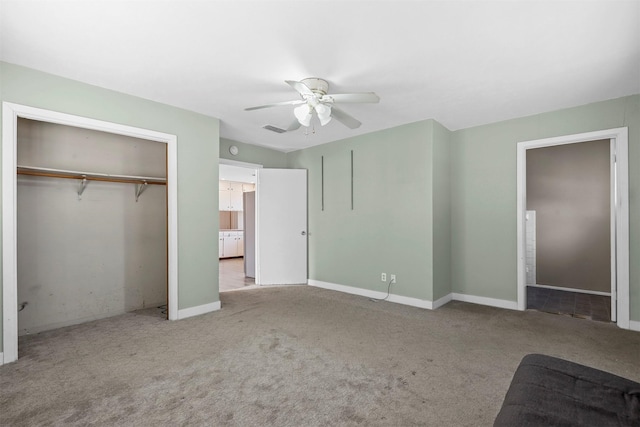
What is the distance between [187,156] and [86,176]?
42.7 inches

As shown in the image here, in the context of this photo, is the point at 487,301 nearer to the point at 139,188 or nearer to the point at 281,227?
the point at 281,227

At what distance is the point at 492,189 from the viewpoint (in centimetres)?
430

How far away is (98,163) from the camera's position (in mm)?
3775

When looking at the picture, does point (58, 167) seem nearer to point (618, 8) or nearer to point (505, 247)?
point (618, 8)

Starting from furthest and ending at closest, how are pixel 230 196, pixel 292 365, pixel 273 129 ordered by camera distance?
pixel 230 196, pixel 273 129, pixel 292 365

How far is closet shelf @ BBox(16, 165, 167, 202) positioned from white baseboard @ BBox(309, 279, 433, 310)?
2977mm

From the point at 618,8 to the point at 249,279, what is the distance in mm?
5911

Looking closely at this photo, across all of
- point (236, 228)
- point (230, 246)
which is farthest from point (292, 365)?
point (236, 228)

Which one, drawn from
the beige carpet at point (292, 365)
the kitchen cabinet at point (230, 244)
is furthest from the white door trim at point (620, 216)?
the kitchen cabinet at point (230, 244)

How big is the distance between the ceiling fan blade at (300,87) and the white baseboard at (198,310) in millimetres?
2796

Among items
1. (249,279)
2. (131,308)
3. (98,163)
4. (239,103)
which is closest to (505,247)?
(239,103)

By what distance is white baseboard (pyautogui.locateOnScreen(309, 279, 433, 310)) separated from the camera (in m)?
4.23

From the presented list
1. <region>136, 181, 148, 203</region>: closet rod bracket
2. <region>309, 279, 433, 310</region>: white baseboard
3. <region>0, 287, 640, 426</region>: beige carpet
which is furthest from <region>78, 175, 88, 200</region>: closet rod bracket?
<region>309, 279, 433, 310</region>: white baseboard

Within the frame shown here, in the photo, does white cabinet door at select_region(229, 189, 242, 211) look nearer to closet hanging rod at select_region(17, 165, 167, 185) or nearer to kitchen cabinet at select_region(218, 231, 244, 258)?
kitchen cabinet at select_region(218, 231, 244, 258)
